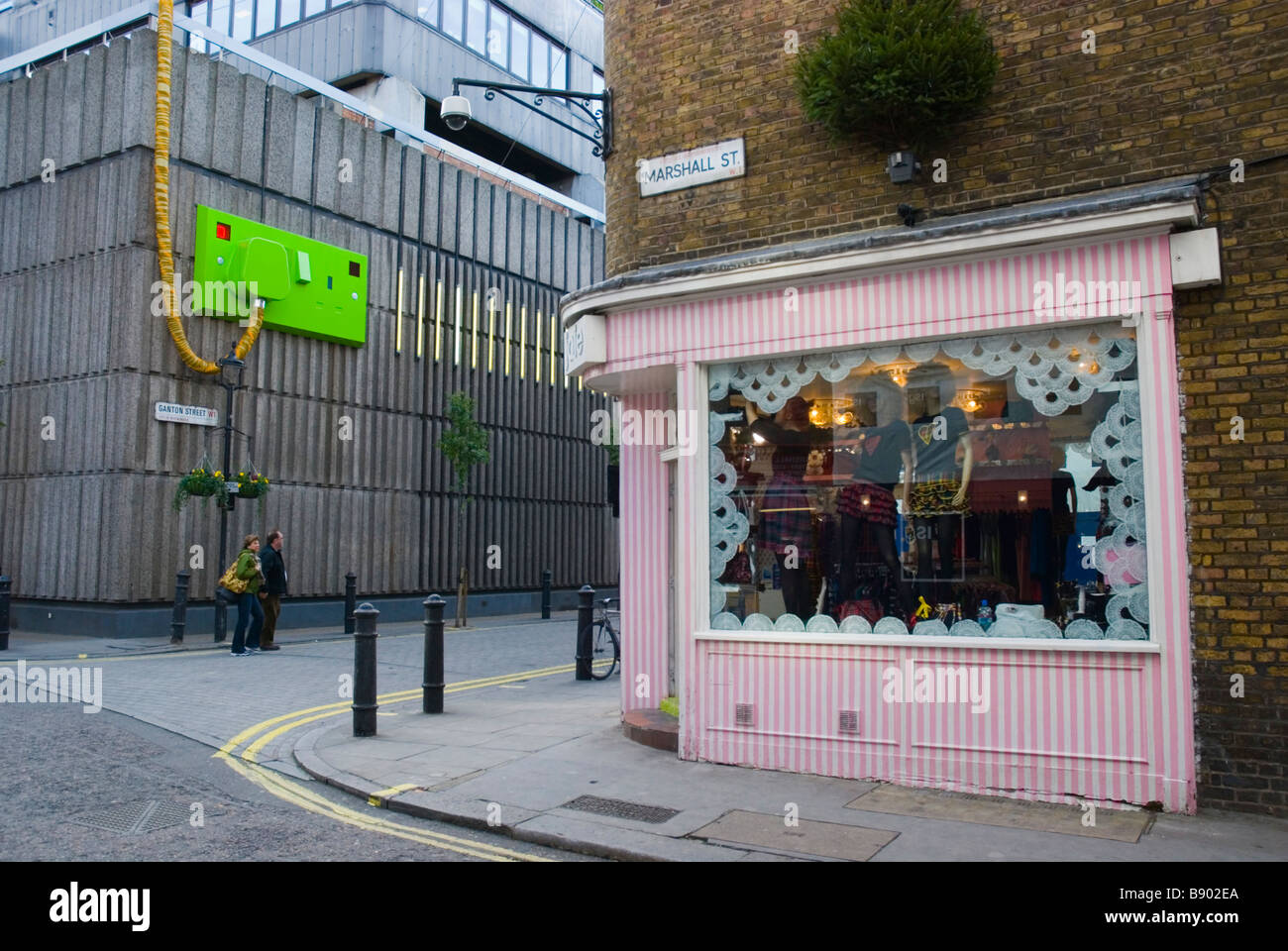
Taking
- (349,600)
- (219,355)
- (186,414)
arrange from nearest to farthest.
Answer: (186,414) → (219,355) → (349,600)

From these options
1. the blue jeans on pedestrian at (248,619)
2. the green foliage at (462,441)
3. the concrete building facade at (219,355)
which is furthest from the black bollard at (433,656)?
the green foliage at (462,441)

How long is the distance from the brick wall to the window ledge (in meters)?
0.45

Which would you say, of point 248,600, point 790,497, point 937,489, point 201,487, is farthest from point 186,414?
point 937,489

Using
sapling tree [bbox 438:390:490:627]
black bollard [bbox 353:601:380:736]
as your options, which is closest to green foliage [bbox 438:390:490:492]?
sapling tree [bbox 438:390:490:627]

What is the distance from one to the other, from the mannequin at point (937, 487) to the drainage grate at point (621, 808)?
2.41 meters

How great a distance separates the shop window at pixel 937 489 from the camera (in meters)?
6.59

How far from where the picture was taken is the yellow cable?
17344mm

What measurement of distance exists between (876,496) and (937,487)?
0.45 meters

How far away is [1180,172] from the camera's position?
21.1 feet

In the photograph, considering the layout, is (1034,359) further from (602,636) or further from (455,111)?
(602,636)

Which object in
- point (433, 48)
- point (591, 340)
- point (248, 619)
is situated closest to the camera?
point (591, 340)

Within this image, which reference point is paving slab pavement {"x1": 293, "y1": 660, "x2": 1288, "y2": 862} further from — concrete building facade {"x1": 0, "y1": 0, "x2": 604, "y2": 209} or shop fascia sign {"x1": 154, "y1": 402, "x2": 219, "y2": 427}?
concrete building facade {"x1": 0, "y1": 0, "x2": 604, "y2": 209}

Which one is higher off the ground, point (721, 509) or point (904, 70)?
point (904, 70)

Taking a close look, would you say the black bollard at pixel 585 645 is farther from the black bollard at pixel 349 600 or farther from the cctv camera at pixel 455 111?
the black bollard at pixel 349 600
